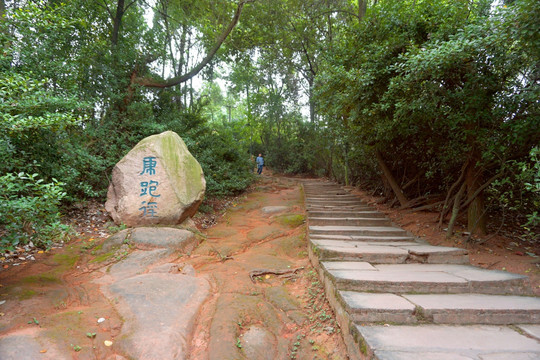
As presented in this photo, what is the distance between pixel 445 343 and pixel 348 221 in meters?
3.89

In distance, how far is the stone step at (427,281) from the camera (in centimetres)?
288

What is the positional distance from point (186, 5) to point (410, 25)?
9634mm

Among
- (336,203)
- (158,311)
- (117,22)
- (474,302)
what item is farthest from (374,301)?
(117,22)

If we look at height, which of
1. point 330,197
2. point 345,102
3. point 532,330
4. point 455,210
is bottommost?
point 532,330

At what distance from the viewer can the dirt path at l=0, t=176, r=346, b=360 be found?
2527 millimetres

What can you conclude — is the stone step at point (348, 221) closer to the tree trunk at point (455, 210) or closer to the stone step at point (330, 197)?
the tree trunk at point (455, 210)

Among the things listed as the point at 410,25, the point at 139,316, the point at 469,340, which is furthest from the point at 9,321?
the point at 410,25

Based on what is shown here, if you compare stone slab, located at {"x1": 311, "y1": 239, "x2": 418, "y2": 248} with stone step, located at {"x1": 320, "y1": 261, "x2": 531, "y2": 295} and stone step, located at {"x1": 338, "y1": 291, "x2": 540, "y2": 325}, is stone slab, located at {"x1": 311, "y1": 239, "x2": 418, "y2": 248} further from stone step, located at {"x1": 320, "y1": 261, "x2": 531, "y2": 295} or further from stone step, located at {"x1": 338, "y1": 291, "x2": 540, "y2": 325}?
stone step, located at {"x1": 338, "y1": 291, "x2": 540, "y2": 325}

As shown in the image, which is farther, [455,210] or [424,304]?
[455,210]

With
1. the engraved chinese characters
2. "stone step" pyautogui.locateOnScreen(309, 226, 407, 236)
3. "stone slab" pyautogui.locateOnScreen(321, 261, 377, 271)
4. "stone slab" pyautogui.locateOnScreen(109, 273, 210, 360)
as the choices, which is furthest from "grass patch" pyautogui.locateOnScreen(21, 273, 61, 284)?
"stone step" pyautogui.locateOnScreen(309, 226, 407, 236)

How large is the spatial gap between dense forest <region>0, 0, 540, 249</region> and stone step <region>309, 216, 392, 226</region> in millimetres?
1156

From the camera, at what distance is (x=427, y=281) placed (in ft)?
9.56

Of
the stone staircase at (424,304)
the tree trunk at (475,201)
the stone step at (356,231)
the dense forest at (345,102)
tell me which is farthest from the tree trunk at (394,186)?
the stone staircase at (424,304)

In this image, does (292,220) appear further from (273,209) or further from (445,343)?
(445,343)
